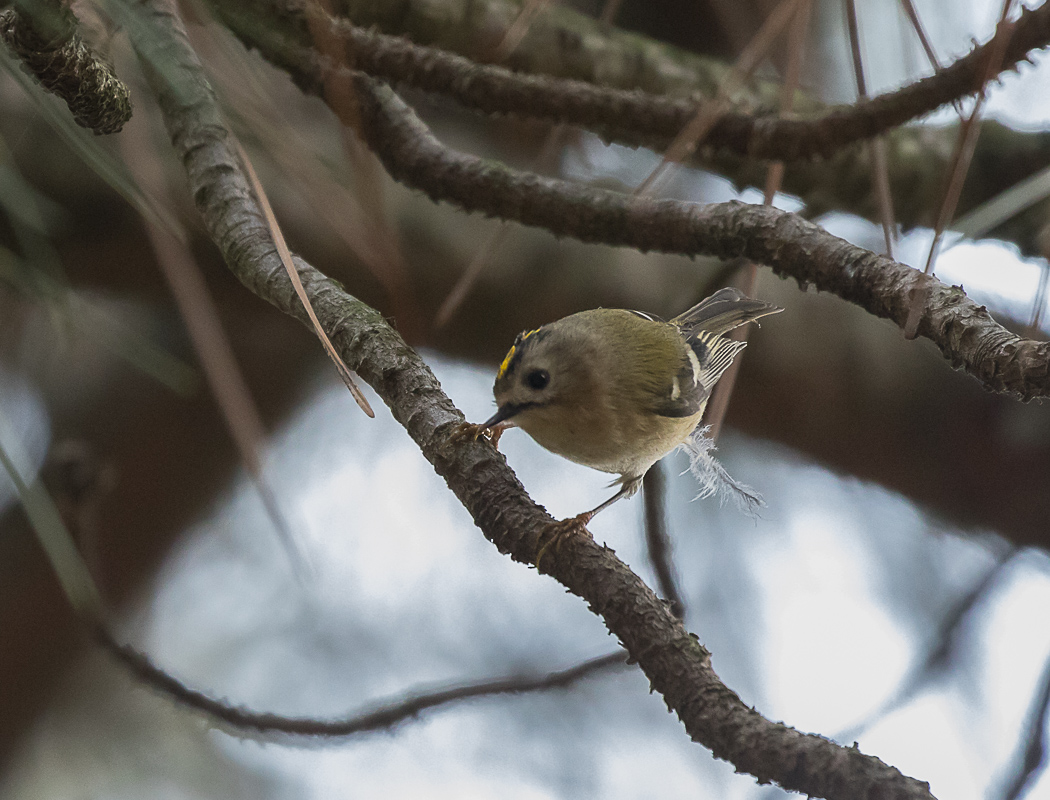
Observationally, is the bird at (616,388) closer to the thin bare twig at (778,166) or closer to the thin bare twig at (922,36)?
the thin bare twig at (778,166)

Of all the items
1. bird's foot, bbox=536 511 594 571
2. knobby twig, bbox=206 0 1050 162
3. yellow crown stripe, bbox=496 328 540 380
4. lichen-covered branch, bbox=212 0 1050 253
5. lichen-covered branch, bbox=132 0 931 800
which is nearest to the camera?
lichen-covered branch, bbox=132 0 931 800

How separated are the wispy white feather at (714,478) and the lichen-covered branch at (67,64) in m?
0.58

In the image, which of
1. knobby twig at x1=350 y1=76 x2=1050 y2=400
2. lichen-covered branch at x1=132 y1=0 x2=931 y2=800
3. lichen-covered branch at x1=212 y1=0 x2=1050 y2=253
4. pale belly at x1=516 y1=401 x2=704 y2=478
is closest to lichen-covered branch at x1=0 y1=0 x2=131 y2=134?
lichen-covered branch at x1=132 y1=0 x2=931 y2=800

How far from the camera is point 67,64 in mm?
403

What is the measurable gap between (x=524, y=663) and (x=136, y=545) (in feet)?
2.35

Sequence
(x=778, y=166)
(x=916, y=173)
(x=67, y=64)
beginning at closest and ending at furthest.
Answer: (x=67, y=64) < (x=778, y=166) < (x=916, y=173)

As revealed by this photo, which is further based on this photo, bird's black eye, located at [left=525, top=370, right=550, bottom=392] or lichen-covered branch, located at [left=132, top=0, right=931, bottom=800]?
bird's black eye, located at [left=525, top=370, right=550, bottom=392]

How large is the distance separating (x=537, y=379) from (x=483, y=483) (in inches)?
9.6

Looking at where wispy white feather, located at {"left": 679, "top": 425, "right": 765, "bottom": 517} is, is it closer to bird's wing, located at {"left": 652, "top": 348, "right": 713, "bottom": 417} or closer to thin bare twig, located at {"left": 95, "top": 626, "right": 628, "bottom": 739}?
bird's wing, located at {"left": 652, "top": 348, "right": 713, "bottom": 417}

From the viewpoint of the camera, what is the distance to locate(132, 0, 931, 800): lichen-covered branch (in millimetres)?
334

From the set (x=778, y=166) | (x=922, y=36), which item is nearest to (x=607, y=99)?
(x=778, y=166)

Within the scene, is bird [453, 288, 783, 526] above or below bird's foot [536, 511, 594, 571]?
above

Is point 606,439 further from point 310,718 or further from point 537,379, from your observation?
point 310,718

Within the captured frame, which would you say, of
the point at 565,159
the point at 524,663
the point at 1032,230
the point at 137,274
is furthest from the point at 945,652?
the point at 137,274
